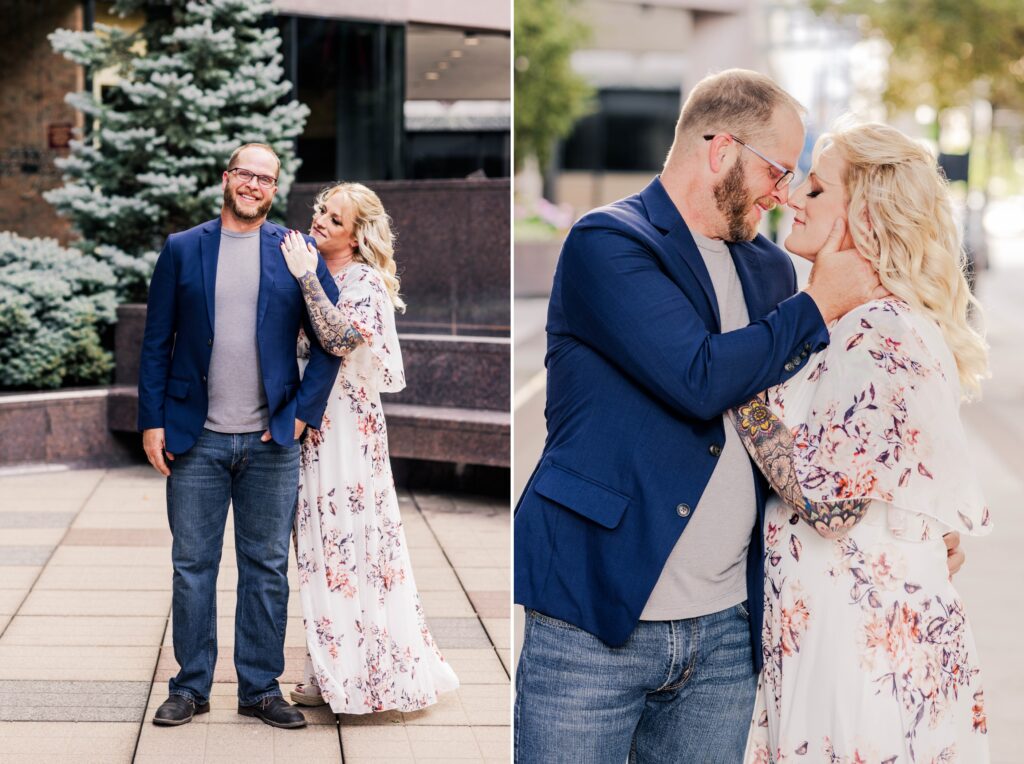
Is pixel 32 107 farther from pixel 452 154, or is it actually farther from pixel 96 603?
pixel 96 603

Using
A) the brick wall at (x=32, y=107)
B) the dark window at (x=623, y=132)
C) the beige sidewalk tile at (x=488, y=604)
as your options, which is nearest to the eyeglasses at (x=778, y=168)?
the beige sidewalk tile at (x=488, y=604)

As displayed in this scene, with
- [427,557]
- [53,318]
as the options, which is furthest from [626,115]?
[427,557]

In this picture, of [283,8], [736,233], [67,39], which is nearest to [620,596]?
[736,233]

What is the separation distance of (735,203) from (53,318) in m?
6.89

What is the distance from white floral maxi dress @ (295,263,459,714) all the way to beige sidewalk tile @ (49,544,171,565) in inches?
24.7

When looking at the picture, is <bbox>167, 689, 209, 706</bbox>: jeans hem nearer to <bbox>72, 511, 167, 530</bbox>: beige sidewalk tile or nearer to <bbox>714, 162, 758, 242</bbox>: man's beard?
<bbox>72, 511, 167, 530</bbox>: beige sidewalk tile

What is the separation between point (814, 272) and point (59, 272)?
23.4 ft

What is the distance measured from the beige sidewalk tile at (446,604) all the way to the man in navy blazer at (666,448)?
2.00m

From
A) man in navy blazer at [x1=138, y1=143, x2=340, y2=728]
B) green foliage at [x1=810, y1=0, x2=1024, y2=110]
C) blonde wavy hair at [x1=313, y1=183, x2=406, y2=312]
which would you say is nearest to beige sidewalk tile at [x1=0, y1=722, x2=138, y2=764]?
man in navy blazer at [x1=138, y1=143, x2=340, y2=728]

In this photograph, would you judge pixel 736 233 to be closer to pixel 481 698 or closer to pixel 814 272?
pixel 814 272

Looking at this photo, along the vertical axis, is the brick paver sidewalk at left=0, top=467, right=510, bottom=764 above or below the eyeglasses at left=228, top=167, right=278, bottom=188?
below

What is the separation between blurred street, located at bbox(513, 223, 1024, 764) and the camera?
19.1 ft

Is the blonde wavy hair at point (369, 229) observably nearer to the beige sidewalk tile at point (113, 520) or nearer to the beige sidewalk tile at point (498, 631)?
the beige sidewalk tile at point (498, 631)

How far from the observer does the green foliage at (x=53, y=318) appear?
840 centimetres
